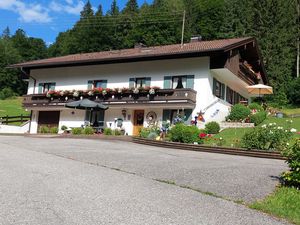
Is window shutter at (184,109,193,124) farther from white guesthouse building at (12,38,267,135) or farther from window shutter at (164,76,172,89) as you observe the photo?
window shutter at (164,76,172,89)

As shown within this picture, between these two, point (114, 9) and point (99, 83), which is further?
point (114, 9)

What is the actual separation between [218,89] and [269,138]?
13.1 metres

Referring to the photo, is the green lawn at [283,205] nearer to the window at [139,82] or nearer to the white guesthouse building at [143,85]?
the white guesthouse building at [143,85]

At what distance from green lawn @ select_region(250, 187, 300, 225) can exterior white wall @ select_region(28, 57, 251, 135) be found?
17.2 meters

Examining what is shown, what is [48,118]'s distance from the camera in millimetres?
30734

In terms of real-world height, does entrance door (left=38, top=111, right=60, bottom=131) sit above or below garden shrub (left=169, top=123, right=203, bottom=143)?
above

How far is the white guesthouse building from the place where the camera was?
82.3 feet

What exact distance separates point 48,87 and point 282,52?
1270 inches

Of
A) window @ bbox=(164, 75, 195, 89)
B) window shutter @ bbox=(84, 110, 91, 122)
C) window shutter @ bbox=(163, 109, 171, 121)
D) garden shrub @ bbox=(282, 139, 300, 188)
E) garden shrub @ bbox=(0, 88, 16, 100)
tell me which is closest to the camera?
garden shrub @ bbox=(282, 139, 300, 188)

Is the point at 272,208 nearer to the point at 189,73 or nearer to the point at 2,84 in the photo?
the point at 189,73

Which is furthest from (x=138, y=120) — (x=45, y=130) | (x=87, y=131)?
(x=45, y=130)

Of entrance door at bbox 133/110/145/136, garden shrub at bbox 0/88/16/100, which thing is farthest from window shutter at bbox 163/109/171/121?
garden shrub at bbox 0/88/16/100

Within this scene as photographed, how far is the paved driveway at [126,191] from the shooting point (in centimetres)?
577

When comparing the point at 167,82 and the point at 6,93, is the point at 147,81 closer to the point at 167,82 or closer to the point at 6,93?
the point at 167,82
